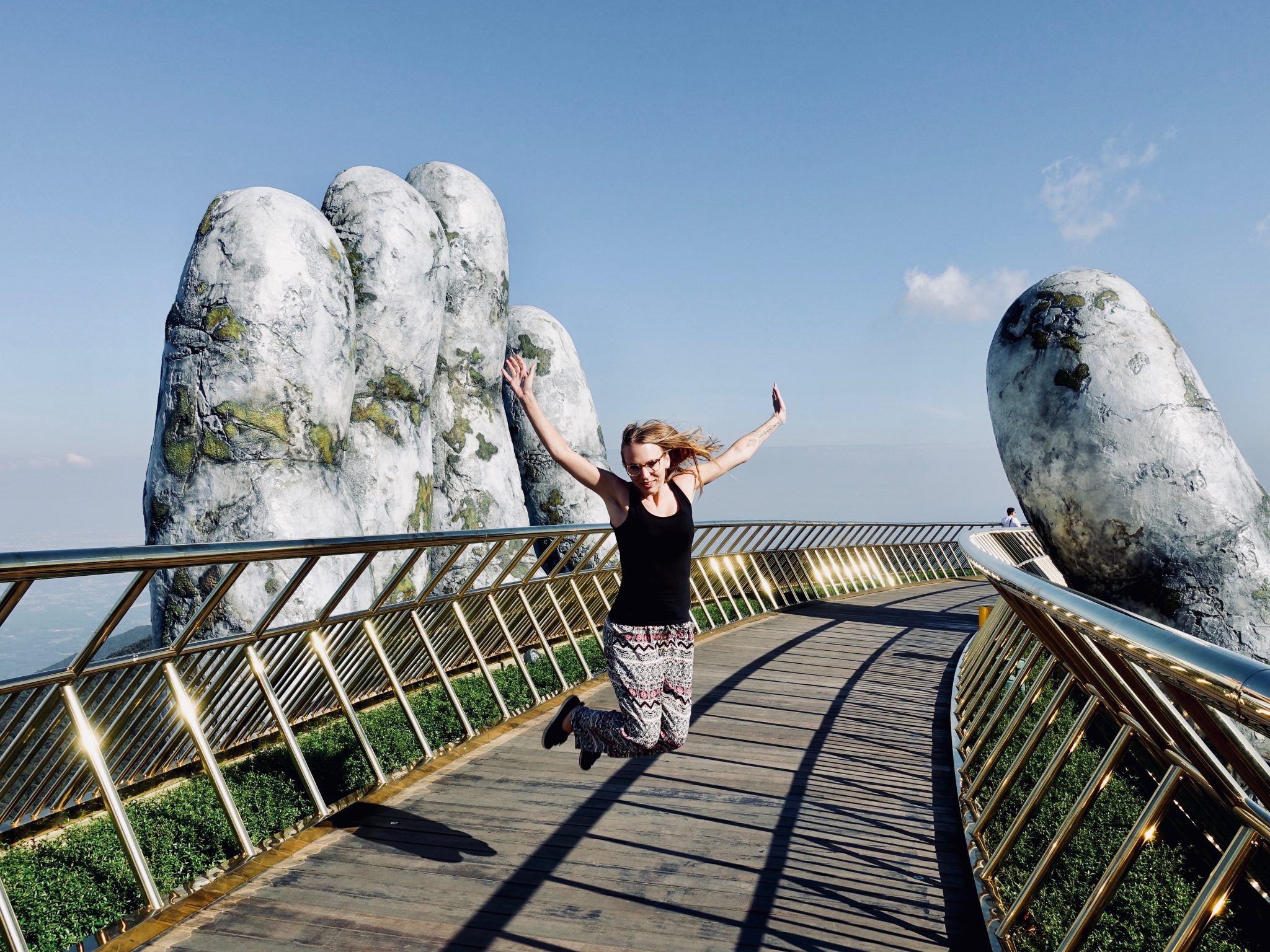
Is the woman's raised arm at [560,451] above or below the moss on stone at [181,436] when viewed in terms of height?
below

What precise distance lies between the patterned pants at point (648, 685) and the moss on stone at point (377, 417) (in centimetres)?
1251

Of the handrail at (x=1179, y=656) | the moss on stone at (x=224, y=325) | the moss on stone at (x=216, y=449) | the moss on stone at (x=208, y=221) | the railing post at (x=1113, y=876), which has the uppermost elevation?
the moss on stone at (x=208, y=221)

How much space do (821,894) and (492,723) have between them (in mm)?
3194

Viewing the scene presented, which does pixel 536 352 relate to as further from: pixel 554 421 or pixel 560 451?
pixel 560 451

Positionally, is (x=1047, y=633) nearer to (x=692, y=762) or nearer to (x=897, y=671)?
(x=692, y=762)

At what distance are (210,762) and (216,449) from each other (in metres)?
9.34

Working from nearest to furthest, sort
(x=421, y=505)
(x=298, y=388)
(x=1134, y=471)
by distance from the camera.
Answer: (x=1134, y=471) < (x=298, y=388) < (x=421, y=505)

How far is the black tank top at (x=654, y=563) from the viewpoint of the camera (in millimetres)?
3787

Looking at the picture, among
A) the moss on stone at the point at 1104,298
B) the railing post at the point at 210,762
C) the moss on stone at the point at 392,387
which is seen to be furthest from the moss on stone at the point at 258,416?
the moss on stone at the point at 1104,298

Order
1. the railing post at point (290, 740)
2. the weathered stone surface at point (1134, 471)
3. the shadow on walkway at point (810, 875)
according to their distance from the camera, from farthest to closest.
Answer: the weathered stone surface at point (1134, 471)
the railing post at point (290, 740)
the shadow on walkway at point (810, 875)

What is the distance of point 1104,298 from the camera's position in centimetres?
1074

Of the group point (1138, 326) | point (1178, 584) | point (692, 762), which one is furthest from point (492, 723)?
point (1138, 326)

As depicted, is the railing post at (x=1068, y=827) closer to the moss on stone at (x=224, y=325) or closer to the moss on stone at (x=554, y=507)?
the moss on stone at (x=224, y=325)

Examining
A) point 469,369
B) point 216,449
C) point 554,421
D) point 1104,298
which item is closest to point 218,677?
point 216,449
